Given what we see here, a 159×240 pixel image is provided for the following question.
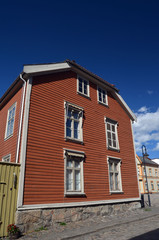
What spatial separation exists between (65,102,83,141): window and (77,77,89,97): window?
1.76 meters

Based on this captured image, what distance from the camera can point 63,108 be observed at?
11.8 metres

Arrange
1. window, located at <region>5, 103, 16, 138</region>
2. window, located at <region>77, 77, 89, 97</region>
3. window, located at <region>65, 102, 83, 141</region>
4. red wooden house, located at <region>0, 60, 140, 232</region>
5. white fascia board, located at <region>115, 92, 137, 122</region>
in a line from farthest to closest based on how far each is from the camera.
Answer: white fascia board, located at <region>115, 92, 137, 122</region> → window, located at <region>77, 77, 89, 97</region> → window, located at <region>65, 102, 83, 141</region> → window, located at <region>5, 103, 16, 138</region> → red wooden house, located at <region>0, 60, 140, 232</region>

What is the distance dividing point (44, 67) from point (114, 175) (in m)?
8.89

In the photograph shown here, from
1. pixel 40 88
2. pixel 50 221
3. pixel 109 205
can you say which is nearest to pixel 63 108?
pixel 40 88

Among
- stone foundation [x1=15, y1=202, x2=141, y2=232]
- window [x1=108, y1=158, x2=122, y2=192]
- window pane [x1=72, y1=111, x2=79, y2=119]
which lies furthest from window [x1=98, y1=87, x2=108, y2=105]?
stone foundation [x1=15, y1=202, x2=141, y2=232]

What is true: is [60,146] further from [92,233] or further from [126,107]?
[126,107]

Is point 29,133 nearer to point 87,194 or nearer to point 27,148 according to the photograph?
point 27,148

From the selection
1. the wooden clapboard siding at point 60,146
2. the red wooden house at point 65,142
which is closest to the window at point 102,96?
the red wooden house at point 65,142

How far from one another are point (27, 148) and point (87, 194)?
4703 millimetres

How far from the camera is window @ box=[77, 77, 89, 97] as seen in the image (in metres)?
13.9

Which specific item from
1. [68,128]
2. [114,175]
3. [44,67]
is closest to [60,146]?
[68,128]

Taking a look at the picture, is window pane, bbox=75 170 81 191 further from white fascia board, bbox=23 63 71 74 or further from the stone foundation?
white fascia board, bbox=23 63 71 74

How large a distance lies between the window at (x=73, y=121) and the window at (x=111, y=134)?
2922 mm

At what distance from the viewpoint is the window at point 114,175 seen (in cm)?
1324
